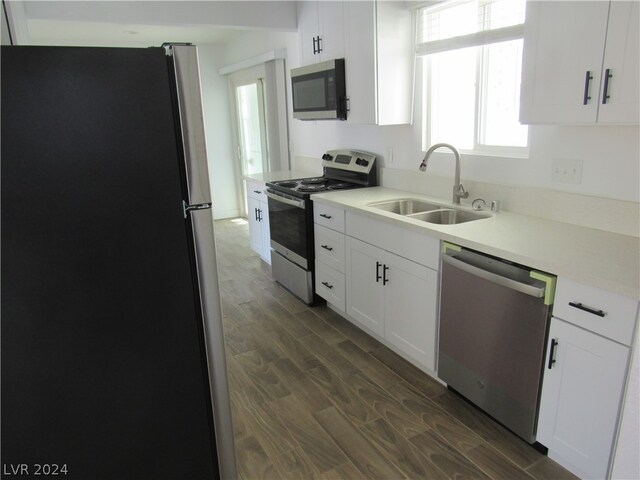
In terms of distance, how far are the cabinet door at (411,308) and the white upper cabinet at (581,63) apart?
36.4 inches

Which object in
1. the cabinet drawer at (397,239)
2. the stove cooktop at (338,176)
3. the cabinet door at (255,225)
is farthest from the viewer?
the cabinet door at (255,225)

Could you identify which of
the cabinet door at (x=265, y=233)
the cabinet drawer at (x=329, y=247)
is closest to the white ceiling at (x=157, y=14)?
the cabinet door at (x=265, y=233)

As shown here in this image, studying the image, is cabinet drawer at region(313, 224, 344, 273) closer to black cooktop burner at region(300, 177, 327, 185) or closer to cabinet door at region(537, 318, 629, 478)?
black cooktop burner at region(300, 177, 327, 185)

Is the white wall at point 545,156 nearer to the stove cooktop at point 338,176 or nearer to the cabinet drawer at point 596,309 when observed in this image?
the stove cooktop at point 338,176

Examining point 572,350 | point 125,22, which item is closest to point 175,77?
point 572,350

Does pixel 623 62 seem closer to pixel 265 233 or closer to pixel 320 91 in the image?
pixel 320 91

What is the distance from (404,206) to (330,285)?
0.80 m

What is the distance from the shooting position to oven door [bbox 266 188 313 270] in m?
3.46

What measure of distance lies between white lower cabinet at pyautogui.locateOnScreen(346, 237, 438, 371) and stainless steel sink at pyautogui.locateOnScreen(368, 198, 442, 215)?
1.05 ft

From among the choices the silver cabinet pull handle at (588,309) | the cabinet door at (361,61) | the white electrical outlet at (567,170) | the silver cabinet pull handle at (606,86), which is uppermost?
the cabinet door at (361,61)

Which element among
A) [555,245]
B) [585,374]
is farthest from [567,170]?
[585,374]

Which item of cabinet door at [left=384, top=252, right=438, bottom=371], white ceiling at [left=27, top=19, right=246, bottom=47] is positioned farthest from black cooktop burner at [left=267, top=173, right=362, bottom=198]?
white ceiling at [left=27, top=19, right=246, bottom=47]

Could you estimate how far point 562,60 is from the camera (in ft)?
6.09

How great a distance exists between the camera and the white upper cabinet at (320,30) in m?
3.37
